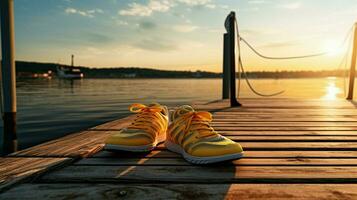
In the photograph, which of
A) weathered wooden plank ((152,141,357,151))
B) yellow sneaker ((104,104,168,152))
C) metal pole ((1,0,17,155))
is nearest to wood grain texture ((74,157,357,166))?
yellow sneaker ((104,104,168,152))

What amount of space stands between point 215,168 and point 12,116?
312 centimetres

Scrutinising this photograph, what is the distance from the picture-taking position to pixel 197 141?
2.01 meters

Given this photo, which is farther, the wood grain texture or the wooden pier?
the wood grain texture

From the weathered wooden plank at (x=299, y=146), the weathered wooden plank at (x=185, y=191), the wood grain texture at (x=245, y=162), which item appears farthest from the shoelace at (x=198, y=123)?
the weathered wooden plank at (x=185, y=191)

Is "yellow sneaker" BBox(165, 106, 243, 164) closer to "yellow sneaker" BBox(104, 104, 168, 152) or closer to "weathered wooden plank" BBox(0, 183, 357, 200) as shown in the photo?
"yellow sneaker" BBox(104, 104, 168, 152)

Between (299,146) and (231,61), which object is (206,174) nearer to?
(299,146)

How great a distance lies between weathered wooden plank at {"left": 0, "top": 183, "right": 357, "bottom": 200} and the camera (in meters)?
1.42

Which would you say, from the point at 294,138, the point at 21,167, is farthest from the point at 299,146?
the point at 21,167

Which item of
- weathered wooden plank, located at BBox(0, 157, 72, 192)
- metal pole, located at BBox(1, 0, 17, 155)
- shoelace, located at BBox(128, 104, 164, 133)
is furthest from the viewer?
metal pole, located at BBox(1, 0, 17, 155)

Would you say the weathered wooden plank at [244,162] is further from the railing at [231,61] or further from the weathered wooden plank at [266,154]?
the railing at [231,61]

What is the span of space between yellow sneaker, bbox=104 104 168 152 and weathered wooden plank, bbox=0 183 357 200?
556 millimetres

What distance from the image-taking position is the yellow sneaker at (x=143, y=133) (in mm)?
2107

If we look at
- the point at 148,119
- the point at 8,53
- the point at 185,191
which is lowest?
the point at 185,191

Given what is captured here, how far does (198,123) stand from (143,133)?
44cm
